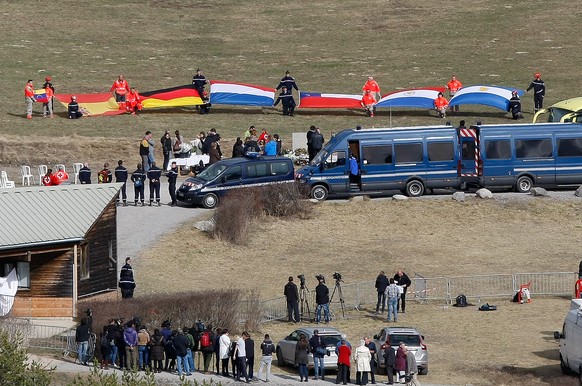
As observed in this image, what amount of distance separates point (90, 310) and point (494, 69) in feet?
140

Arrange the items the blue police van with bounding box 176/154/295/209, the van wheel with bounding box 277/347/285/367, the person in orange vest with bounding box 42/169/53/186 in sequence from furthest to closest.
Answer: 1. the blue police van with bounding box 176/154/295/209
2. the person in orange vest with bounding box 42/169/53/186
3. the van wheel with bounding box 277/347/285/367

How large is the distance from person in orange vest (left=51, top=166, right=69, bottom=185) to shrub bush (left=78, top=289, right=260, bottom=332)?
11168 mm

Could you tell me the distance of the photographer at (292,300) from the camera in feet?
137

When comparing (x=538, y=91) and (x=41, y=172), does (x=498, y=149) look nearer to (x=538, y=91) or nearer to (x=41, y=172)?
(x=538, y=91)

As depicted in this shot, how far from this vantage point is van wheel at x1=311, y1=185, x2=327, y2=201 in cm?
5428

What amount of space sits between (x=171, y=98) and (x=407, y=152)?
16578 mm

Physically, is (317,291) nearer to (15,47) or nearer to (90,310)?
(90,310)

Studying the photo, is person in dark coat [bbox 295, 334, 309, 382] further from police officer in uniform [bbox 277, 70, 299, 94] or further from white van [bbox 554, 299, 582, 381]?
police officer in uniform [bbox 277, 70, 299, 94]

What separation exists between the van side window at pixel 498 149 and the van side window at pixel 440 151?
4.30ft

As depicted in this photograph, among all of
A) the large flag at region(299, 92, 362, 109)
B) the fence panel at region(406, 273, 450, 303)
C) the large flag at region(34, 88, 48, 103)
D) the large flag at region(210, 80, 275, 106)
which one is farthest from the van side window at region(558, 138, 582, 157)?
the large flag at region(34, 88, 48, 103)

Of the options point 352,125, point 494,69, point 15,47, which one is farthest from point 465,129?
point 15,47

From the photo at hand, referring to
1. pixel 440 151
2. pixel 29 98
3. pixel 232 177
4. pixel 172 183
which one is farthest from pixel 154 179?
pixel 29 98

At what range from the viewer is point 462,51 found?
8150cm

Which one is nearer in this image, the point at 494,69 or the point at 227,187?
the point at 227,187
